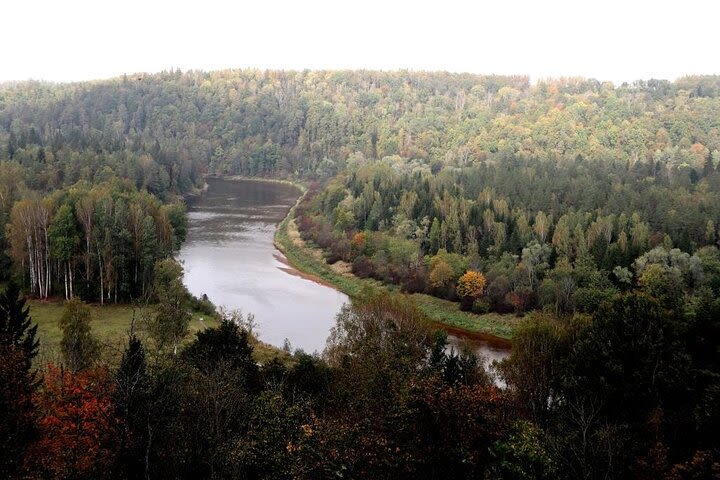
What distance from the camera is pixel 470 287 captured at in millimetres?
52312

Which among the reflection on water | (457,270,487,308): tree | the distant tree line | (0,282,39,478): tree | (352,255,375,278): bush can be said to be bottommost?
the reflection on water

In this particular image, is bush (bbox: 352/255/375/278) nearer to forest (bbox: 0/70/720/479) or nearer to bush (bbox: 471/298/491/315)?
forest (bbox: 0/70/720/479)

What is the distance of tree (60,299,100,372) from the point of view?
2356 centimetres

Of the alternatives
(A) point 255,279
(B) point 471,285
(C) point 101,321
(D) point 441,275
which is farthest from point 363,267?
(C) point 101,321

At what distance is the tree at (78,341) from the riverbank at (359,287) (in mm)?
17869

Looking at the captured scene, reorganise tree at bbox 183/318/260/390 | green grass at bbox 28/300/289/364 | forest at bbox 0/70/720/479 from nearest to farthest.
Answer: forest at bbox 0/70/720/479 < tree at bbox 183/318/260/390 < green grass at bbox 28/300/289/364

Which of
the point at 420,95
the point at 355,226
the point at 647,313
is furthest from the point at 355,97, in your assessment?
the point at 647,313

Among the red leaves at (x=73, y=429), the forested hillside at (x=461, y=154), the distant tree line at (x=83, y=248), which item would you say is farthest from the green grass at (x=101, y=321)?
the red leaves at (x=73, y=429)

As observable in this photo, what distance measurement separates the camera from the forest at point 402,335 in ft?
47.1

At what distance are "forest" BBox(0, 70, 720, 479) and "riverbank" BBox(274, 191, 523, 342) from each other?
1.23 meters

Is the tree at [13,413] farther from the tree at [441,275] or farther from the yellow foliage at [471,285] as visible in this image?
the tree at [441,275]

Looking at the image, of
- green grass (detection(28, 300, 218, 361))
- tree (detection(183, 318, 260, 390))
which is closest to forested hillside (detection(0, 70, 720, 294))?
green grass (detection(28, 300, 218, 361))

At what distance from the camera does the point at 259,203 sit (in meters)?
116

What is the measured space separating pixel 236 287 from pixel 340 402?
38.7 m
